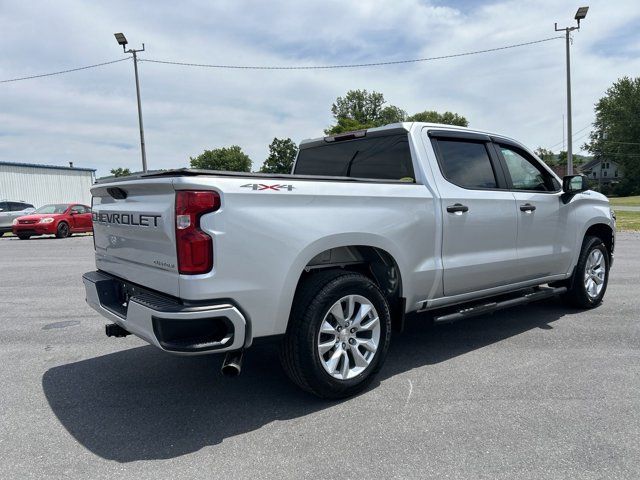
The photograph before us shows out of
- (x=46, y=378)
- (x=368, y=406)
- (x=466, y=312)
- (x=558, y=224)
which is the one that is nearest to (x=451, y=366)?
(x=466, y=312)

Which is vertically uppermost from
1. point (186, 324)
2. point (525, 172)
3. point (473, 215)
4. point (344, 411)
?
point (525, 172)

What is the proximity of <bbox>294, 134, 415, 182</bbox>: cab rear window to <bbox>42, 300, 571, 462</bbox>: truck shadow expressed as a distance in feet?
5.33

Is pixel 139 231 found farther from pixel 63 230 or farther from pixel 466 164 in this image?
pixel 63 230

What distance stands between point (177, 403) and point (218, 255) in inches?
50.7

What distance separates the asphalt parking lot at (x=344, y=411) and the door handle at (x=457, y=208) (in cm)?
127

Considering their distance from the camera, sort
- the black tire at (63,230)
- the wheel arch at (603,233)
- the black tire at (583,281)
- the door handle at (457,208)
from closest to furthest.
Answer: the door handle at (457,208) → the black tire at (583,281) → the wheel arch at (603,233) → the black tire at (63,230)

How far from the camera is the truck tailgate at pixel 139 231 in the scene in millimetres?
2924

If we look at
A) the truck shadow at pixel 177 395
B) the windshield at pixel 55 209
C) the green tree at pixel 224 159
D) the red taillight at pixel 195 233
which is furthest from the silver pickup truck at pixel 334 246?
the green tree at pixel 224 159

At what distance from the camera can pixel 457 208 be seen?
405 centimetres

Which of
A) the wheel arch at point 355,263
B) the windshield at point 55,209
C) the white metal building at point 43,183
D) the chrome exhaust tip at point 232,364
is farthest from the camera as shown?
the white metal building at point 43,183

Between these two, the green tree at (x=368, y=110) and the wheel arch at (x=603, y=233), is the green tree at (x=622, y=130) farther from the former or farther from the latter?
the wheel arch at (x=603, y=233)

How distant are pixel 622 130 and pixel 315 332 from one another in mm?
86481

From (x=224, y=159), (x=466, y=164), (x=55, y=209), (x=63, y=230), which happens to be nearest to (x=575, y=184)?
(x=466, y=164)

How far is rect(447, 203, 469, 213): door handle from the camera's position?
400 cm
